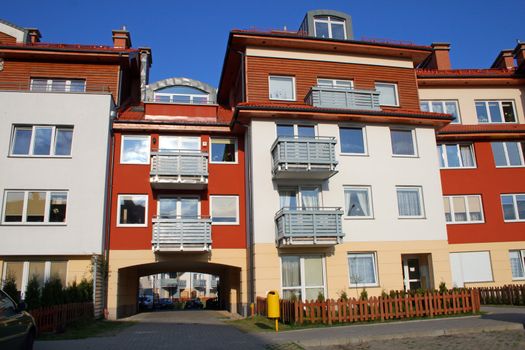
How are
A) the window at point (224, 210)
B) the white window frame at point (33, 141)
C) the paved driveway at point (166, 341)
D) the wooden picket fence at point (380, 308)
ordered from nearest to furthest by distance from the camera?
1. the paved driveway at point (166, 341)
2. the wooden picket fence at point (380, 308)
3. the white window frame at point (33, 141)
4. the window at point (224, 210)

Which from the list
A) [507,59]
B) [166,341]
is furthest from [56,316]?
[507,59]

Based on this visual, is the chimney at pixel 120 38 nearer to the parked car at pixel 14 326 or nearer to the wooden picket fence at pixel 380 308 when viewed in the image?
the wooden picket fence at pixel 380 308

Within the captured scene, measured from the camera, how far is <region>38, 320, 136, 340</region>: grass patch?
1384 cm

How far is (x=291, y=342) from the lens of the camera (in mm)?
12195

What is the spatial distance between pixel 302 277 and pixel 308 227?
2310 mm

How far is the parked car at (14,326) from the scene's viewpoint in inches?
323

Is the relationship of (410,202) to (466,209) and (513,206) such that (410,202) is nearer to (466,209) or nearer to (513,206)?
(466,209)

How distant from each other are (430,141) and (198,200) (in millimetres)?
11452

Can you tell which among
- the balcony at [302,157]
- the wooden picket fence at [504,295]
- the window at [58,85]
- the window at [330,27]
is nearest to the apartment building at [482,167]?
the wooden picket fence at [504,295]

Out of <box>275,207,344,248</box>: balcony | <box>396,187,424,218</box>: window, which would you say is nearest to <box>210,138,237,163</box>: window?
<box>275,207,344,248</box>: balcony

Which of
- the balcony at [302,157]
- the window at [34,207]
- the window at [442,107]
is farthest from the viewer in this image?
the window at [442,107]

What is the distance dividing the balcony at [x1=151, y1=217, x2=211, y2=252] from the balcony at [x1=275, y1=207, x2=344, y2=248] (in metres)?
3.26

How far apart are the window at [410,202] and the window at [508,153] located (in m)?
6.45

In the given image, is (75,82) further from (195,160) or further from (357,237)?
(357,237)
